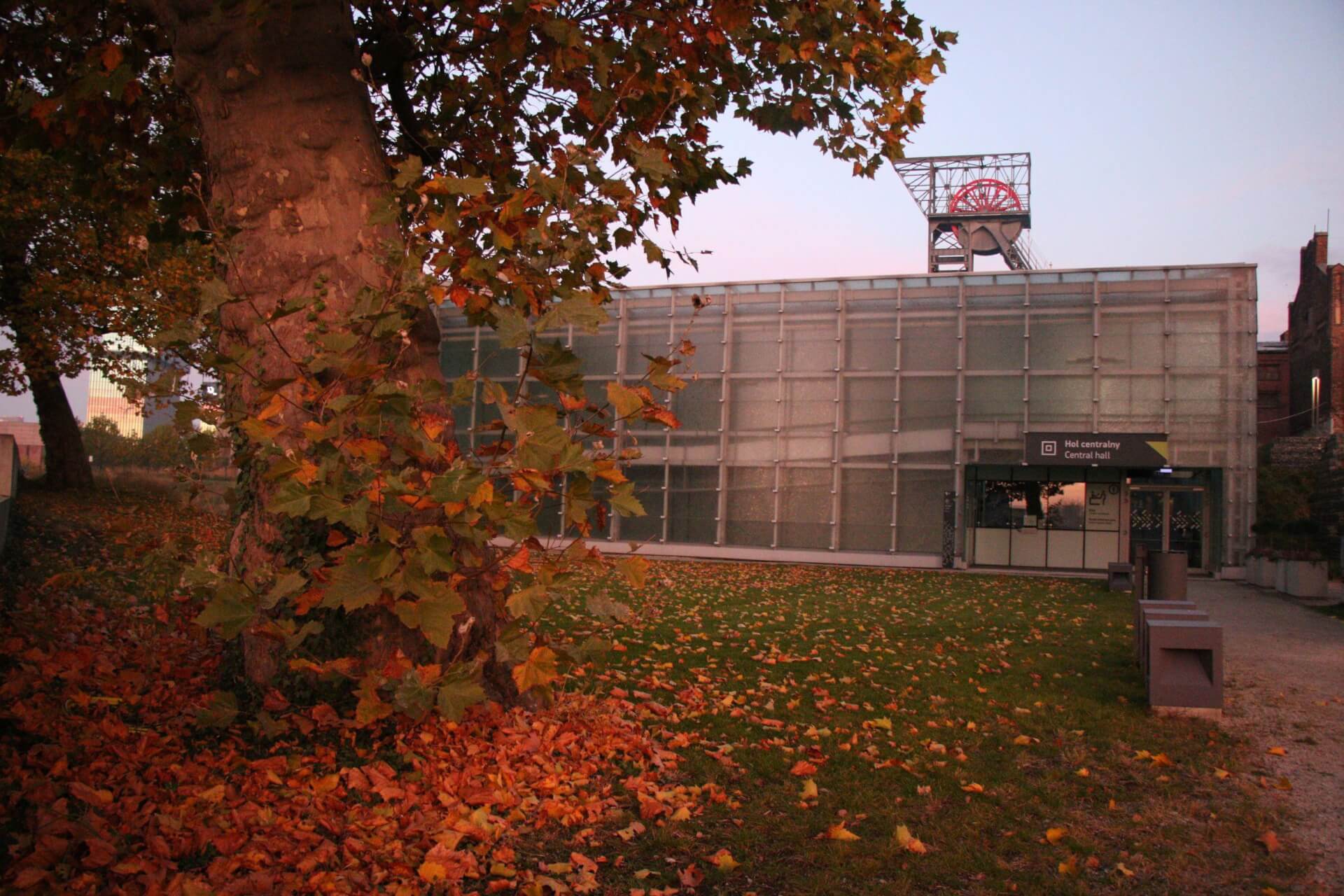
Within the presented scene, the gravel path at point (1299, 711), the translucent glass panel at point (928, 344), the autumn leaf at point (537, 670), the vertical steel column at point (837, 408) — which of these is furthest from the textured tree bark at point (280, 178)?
the translucent glass panel at point (928, 344)

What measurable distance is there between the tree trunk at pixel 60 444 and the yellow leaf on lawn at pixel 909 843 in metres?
21.2

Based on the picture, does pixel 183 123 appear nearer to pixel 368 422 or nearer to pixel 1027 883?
pixel 368 422

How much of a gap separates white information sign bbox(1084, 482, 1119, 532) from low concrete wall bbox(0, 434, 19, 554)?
22.4 meters

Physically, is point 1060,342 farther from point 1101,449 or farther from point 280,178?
point 280,178

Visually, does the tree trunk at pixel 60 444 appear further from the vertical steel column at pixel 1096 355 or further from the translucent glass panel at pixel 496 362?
the vertical steel column at pixel 1096 355

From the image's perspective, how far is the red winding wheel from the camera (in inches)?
1791

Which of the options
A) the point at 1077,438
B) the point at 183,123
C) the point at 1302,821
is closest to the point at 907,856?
the point at 1302,821

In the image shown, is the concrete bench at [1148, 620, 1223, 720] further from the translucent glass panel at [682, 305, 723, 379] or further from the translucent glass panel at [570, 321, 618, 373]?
the translucent glass panel at [570, 321, 618, 373]

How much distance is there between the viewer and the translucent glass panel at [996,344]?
82.0ft

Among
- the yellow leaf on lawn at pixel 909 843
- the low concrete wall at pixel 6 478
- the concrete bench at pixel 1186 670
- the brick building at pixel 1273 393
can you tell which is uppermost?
the brick building at pixel 1273 393

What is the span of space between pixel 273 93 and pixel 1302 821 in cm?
590

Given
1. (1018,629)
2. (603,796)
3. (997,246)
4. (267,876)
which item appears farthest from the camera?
(997,246)

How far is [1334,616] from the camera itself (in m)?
14.3

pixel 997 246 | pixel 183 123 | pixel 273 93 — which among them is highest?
pixel 997 246
